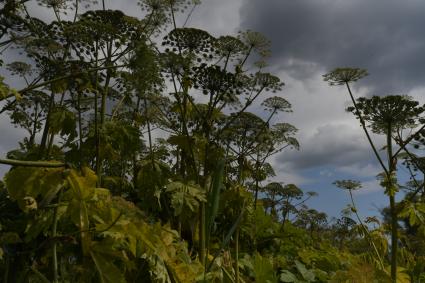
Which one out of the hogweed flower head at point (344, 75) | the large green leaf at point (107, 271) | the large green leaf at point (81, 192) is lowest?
the large green leaf at point (107, 271)

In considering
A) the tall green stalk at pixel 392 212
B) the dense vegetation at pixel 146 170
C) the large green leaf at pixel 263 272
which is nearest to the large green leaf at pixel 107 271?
the dense vegetation at pixel 146 170

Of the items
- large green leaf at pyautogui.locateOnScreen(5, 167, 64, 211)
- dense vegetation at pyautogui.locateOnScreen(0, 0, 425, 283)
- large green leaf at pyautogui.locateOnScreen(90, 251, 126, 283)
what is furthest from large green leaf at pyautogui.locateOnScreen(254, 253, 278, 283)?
large green leaf at pyautogui.locateOnScreen(5, 167, 64, 211)

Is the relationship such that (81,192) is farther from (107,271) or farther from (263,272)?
(263,272)

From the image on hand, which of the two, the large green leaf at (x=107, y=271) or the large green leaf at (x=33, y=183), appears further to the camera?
the large green leaf at (x=107, y=271)

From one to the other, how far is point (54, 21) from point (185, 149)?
1.85m

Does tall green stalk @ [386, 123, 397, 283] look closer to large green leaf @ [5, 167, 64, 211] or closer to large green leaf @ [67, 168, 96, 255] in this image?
large green leaf @ [67, 168, 96, 255]

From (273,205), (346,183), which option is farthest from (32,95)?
(273,205)

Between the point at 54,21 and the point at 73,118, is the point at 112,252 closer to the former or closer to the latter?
the point at 73,118

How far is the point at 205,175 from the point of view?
15.8 feet

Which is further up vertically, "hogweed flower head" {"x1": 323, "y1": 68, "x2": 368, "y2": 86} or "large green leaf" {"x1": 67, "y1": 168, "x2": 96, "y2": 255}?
"hogweed flower head" {"x1": 323, "y1": 68, "x2": 368, "y2": 86}

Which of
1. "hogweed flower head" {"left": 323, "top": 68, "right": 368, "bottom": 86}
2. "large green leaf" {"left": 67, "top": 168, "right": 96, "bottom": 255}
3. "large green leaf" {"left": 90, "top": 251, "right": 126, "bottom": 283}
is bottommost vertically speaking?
"large green leaf" {"left": 90, "top": 251, "right": 126, "bottom": 283}

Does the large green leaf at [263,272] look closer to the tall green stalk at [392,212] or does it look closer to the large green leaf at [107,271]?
the tall green stalk at [392,212]

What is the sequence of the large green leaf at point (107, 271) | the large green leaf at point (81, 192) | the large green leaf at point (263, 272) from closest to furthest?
the large green leaf at point (81, 192) → the large green leaf at point (107, 271) → the large green leaf at point (263, 272)

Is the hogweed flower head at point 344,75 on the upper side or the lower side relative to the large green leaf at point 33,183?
upper
